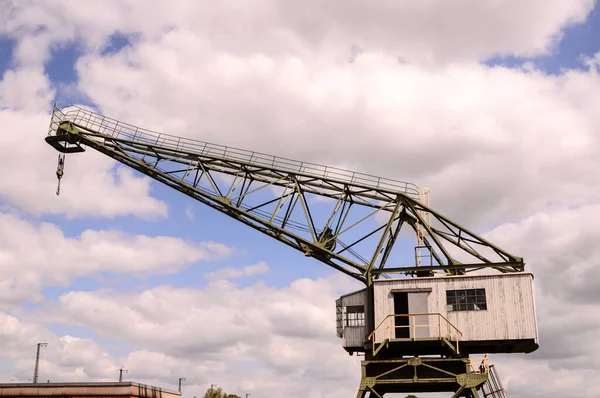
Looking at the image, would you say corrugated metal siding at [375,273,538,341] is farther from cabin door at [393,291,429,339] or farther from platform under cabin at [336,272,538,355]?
cabin door at [393,291,429,339]

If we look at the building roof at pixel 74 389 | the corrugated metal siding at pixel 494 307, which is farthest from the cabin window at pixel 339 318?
the building roof at pixel 74 389

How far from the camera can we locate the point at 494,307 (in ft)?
101

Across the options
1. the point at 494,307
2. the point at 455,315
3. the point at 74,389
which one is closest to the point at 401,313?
the point at 455,315

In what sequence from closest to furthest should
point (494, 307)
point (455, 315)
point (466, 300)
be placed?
point (494, 307), point (455, 315), point (466, 300)

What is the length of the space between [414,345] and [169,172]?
17022 mm

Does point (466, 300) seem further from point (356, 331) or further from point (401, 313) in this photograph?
point (356, 331)

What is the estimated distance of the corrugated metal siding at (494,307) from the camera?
30406mm

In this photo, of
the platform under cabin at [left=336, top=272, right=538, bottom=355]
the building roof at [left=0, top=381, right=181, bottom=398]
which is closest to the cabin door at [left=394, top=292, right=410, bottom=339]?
the platform under cabin at [left=336, top=272, right=538, bottom=355]

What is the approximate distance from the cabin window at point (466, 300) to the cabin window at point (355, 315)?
14.8ft

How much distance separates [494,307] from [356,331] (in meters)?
7.03

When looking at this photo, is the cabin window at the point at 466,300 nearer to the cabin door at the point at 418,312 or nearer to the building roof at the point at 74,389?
the cabin door at the point at 418,312

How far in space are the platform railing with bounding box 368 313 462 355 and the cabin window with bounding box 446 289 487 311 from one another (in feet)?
2.78

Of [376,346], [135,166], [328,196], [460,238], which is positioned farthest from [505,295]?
[135,166]

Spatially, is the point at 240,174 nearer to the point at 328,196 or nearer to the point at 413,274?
the point at 328,196
